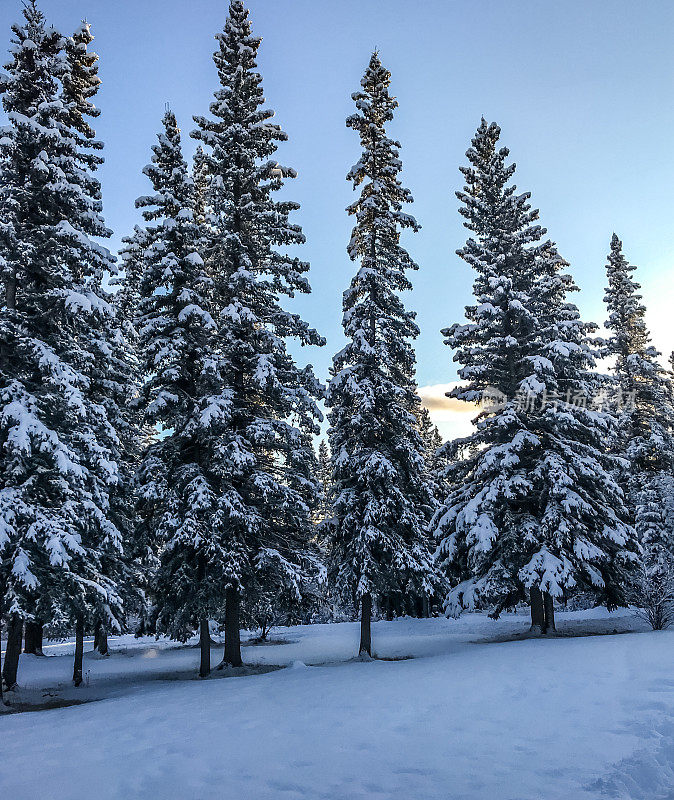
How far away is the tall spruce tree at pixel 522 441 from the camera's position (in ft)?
57.8

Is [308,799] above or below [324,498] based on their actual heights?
below

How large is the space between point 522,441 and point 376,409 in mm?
5128

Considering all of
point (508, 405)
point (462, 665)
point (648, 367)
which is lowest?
point (462, 665)

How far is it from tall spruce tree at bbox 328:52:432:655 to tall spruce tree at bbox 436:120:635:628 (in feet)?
4.78

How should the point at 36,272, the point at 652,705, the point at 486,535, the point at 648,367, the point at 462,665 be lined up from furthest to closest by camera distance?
the point at 648,367 < the point at 486,535 < the point at 36,272 < the point at 462,665 < the point at 652,705

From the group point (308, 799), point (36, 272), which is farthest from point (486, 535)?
point (36, 272)

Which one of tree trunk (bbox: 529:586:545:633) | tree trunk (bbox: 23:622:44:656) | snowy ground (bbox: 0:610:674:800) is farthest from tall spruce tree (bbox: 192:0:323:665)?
tree trunk (bbox: 23:622:44:656)

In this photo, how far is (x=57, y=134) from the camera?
1548 cm

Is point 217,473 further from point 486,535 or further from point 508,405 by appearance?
point 508,405

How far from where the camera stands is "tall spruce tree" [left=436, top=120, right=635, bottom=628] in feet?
57.8

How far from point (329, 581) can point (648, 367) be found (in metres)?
22.2

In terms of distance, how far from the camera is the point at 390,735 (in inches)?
306

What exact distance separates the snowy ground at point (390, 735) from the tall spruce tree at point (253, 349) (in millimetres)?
4776

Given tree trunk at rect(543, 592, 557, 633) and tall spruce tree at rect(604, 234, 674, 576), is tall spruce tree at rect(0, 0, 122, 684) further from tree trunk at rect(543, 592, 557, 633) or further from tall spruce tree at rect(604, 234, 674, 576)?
tall spruce tree at rect(604, 234, 674, 576)
